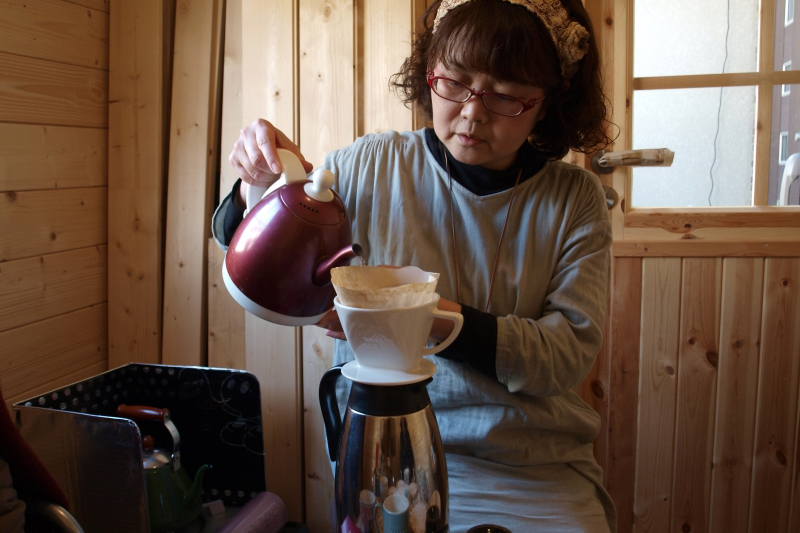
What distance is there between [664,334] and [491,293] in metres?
0.72

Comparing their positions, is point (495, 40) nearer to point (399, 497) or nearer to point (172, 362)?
point (399, 497)

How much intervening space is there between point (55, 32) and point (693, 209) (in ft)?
5.28

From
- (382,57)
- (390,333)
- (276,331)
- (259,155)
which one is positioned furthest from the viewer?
(276,331)

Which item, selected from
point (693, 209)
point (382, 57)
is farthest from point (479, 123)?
point (693, 209)

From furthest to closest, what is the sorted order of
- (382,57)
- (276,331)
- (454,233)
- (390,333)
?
(276,331), (382,57), (454,233), (390,333)

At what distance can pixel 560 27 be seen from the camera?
0.94m

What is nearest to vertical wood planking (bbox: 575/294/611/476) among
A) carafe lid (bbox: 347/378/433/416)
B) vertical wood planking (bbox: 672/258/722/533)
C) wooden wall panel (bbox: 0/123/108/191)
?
vertical wood planking (bbox: 672/258/722/533)

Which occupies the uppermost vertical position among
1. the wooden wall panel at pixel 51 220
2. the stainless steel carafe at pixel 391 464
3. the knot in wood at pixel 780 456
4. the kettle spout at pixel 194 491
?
the wooden wall panel at pixel 51 220

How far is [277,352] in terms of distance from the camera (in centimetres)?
157

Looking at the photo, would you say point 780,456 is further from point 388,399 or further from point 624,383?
point 388,399

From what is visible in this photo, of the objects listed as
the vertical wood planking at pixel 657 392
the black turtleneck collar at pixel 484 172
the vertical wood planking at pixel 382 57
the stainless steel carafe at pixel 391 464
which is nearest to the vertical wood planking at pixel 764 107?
the vertical wood planking at pixel 657 392

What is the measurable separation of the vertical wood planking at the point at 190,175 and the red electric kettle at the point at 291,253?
833mm

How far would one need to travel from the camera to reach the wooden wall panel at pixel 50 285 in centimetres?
139

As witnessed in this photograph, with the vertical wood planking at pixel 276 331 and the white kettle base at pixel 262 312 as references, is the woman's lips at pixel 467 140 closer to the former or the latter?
the white kettle base at pixel 262 312
